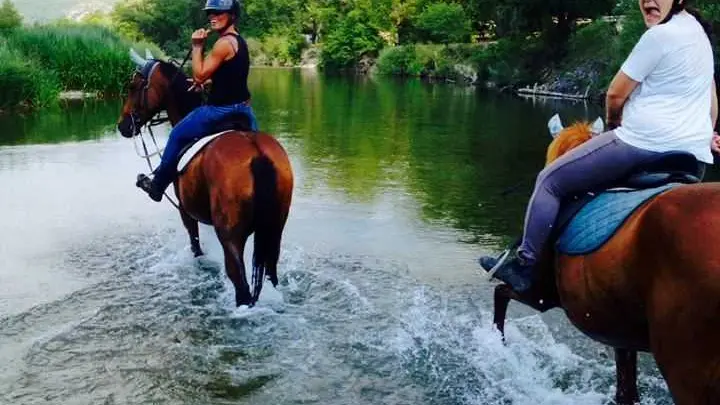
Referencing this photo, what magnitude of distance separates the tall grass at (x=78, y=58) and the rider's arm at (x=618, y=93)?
18.8m

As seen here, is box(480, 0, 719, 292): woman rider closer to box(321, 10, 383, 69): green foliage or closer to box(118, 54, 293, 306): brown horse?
box(118, 54, 293, 306): brown horse

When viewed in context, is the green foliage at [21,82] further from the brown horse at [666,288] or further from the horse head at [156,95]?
the brown horse at [666,288]

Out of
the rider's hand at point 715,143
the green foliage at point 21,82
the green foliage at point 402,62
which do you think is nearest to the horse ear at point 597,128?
the rider's hand at point 715,143

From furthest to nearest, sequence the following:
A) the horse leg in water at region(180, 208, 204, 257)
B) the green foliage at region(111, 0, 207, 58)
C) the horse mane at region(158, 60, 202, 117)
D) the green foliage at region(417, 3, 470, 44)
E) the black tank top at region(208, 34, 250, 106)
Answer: the green foliage at region(111, 0, 207, 58) < the green foliage at region(417, 3, 470, 44) < the horse leg in water at region(180, 208, 204, 257) < the horse mane at region(158, 60, 202, 117) < the black tank top at region(208, 34, 250, 106)

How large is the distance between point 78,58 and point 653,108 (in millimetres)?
19959

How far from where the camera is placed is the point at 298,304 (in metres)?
6.40

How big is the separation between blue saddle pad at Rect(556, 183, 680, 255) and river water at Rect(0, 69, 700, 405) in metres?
1.24

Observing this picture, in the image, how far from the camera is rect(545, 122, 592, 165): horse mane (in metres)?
4.36

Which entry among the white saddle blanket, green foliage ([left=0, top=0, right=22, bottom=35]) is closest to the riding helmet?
the white saddle blanket

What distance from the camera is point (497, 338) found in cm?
532

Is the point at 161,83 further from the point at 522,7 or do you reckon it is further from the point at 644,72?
the point at 522,7

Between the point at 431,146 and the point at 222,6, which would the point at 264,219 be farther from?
→ the point at 431,146

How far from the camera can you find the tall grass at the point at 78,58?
20.8m

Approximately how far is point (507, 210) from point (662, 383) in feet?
15.9
